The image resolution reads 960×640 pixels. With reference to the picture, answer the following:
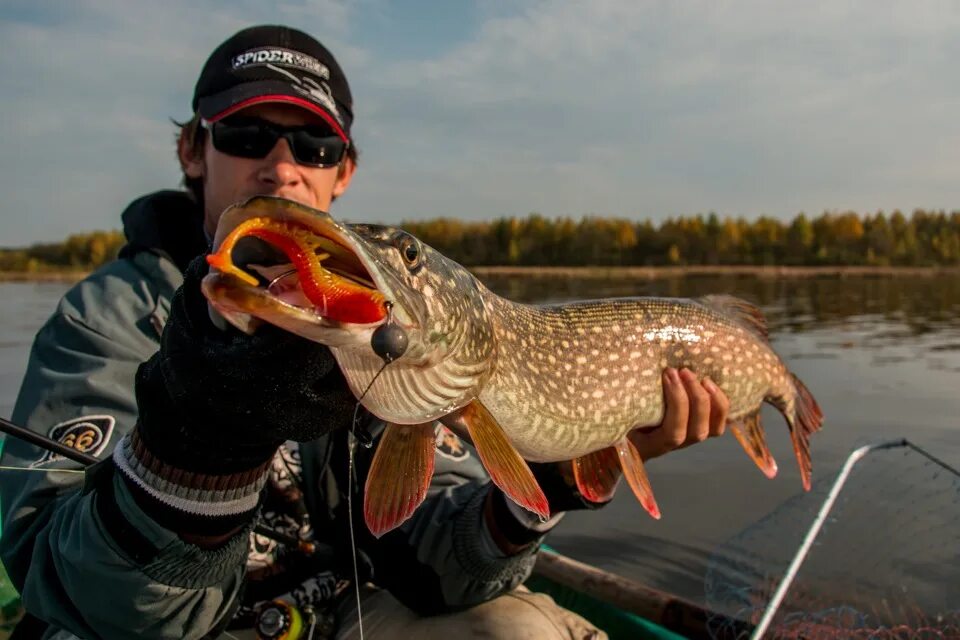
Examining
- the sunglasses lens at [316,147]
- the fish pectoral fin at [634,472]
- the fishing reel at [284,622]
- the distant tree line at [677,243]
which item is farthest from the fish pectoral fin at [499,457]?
the distant tree line at [677,243]

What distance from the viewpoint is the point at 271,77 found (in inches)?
97.7

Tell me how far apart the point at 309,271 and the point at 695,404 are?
1595 millimetres

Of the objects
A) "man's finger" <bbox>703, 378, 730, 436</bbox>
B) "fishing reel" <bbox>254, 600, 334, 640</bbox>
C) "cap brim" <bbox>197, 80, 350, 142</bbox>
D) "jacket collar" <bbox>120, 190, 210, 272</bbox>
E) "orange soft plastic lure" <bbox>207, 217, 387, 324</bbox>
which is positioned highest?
"cap brim" <bbox>197, 80, 350, 142</bbox>

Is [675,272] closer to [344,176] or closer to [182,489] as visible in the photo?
[344,176]

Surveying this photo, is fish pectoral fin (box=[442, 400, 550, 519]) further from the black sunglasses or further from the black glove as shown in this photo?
the black sunglasses

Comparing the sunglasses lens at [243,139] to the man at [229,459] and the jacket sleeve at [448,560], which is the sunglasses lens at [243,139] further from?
the jacket sleeve at [448,560]

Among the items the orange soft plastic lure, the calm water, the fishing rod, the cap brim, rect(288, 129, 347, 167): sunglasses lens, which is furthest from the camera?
the calm water

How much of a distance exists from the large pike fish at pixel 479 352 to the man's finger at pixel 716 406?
0.06m

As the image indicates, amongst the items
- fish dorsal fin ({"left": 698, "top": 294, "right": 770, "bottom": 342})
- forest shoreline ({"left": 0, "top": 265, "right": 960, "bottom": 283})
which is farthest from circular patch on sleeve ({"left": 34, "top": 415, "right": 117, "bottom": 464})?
forest shoreline ({"left": 0, "top": 265, "right": 960, "bottom": 283})

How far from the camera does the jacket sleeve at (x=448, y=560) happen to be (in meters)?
2.22

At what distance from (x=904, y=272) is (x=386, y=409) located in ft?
202

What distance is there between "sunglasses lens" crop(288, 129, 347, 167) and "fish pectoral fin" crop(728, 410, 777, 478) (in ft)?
5.85

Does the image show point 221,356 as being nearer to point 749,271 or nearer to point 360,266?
point 360,266

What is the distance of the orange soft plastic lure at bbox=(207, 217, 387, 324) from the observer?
1.02 metres
